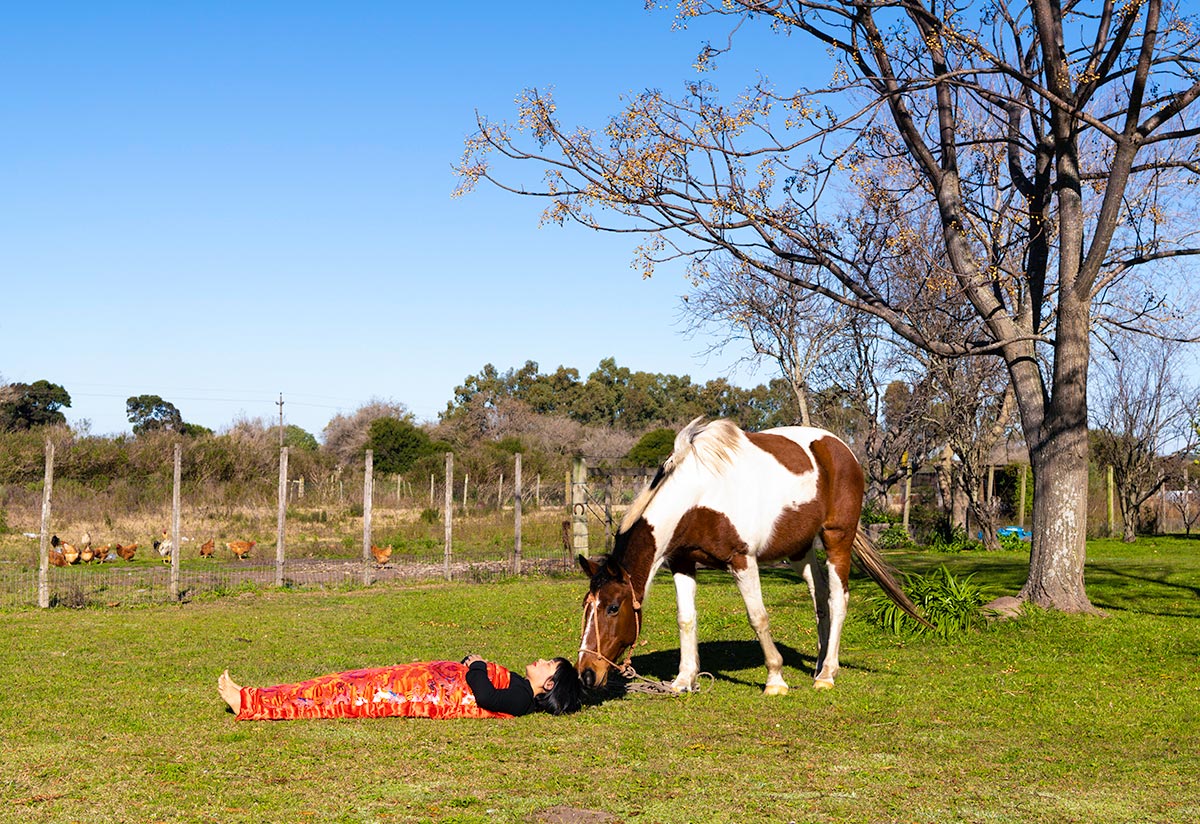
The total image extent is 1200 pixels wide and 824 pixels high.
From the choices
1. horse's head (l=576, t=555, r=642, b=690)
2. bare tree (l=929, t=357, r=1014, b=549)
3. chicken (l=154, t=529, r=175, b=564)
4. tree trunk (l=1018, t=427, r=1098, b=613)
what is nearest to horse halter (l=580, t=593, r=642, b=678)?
horse's head (l=576, t=555, r=642, b=690)

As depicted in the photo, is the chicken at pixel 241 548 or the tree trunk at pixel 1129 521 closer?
the chicken at pixel 241 548

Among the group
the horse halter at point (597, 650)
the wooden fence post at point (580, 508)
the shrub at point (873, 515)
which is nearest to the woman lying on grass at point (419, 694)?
the horse halter at point (597, 650)

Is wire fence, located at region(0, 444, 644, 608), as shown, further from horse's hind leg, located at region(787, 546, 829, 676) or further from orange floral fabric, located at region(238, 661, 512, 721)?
horse's hind leg, located at region(787, 546, 829, 676)

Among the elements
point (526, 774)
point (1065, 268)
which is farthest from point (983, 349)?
point (526, 774)

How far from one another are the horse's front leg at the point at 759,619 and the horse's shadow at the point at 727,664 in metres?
0.41

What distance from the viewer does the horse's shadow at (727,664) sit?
30.6 feet

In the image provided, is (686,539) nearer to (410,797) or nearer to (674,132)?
(410,797)

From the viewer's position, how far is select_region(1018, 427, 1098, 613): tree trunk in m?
13.0

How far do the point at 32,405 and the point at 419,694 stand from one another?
5918cm

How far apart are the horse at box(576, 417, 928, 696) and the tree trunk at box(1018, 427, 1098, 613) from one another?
4.74 meters

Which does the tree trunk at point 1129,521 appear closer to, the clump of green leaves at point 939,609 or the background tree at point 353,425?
the clump of green leaves at point 939,609

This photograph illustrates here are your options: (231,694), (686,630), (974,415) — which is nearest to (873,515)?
(974,415)

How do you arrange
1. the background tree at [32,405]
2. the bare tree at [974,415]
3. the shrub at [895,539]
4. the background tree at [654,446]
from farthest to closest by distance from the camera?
the background tree at [654,446] < the background tree at [32,405] < the shrub at [895,539] < the bare tree at [974,415]

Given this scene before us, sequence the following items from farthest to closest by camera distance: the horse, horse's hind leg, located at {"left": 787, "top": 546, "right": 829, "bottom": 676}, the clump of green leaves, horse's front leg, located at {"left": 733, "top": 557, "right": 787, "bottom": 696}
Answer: the clump of green leaves → horse's hind leg, located at {"left": 787, "top": 546, "right": 829, "bottom": 676} → horse's front leg, located at {"left": 733, "top": 557, "right": 787, "bottom": 696} → the horse
